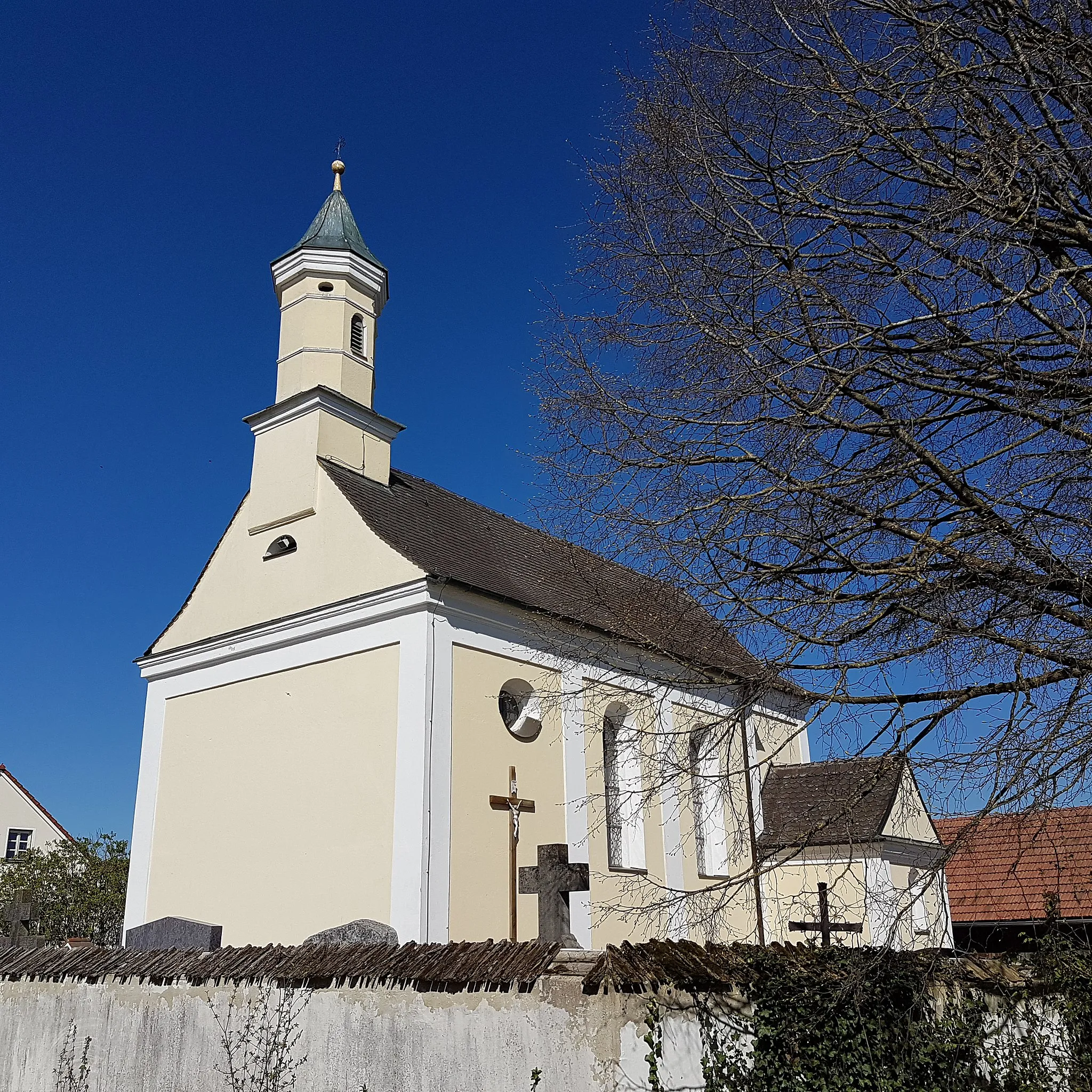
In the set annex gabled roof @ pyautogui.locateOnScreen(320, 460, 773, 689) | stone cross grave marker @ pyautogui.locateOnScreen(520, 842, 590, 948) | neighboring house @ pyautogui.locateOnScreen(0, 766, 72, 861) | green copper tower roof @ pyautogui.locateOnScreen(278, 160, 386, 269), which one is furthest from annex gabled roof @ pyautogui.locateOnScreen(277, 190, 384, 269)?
neighboring house @ pyautogui.locateOnScreen(0, 766, 72, 861)

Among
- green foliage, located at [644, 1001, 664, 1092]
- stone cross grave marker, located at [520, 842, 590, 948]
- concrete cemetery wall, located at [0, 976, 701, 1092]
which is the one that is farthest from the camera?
stone cross grave marker, located at [520, 842, 590, 948]

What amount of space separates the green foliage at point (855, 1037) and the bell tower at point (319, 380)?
10.7 meters

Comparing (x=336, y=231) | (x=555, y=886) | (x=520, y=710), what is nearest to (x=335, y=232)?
(x=336, y=231)

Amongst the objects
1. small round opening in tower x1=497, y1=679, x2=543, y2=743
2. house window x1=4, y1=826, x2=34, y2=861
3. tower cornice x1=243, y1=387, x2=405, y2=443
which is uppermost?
tower cornice x1=243, y1=387, x2=405, y2=443

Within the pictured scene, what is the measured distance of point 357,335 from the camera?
57.5ft

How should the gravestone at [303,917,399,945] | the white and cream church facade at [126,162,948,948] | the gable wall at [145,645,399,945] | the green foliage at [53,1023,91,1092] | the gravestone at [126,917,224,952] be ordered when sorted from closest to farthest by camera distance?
the green foliage at [53,1023,91,1092] < the gravestone at [126,917,224,952] < the gravestone at [303,917,399,945] < the white and cream church facade at [126,162,948,948] < the gable wall at [145,645,399,945]

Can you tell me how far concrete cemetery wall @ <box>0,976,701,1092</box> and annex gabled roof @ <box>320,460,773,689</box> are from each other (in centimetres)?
220

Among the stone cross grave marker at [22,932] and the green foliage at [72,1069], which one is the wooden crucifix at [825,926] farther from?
the stone cross grave marker at [22,932]

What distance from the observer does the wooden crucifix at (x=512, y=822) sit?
13.2 m

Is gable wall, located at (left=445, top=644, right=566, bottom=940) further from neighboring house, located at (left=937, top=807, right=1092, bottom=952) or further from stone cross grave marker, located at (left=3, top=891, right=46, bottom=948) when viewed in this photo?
neighboring house, located at (left=937, top=807, right=1092, bottom=952)

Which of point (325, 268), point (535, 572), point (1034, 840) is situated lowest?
point (1034, 840)

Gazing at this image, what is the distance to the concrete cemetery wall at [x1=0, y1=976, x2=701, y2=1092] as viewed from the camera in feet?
20.4

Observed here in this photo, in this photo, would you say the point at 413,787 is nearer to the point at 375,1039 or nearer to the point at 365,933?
the point at 365,933

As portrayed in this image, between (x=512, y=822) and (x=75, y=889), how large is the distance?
19.2m
